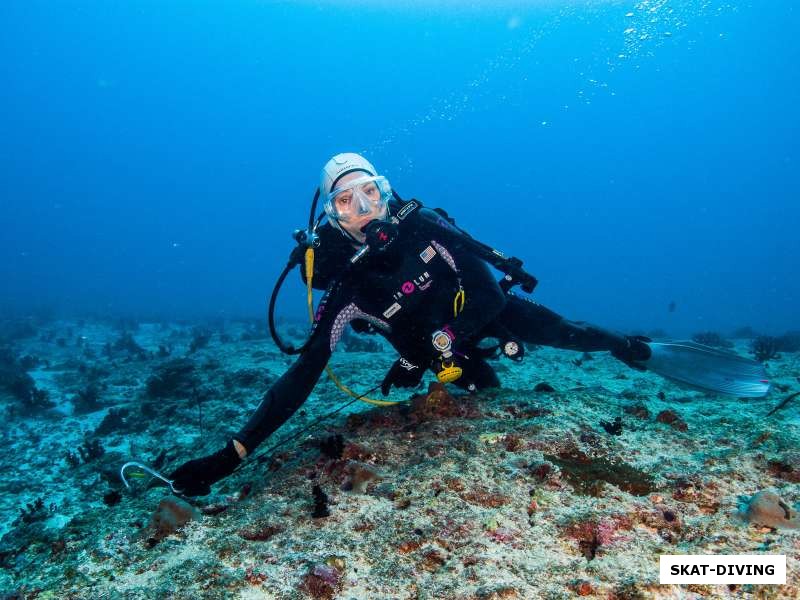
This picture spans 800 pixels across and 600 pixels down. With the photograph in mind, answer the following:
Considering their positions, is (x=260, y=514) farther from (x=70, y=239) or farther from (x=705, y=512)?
(x=70, y=239)

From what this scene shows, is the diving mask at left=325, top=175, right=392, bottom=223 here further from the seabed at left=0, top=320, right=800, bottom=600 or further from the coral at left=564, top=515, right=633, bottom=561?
the coral at left=564, top=515, right=633, bottom=561

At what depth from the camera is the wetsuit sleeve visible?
339 cm

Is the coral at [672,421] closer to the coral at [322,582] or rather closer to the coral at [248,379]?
the coral at [322,582]

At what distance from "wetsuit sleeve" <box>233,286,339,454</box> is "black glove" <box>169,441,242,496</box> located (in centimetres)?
20

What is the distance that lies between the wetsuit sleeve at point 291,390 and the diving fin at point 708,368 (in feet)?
15.0

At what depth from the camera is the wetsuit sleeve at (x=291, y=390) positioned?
11.1 ft

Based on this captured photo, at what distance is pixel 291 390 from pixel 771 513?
3.40 m

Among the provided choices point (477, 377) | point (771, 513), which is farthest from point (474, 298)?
point (771, 513)

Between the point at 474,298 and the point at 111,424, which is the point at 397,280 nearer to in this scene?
the point at 474,298

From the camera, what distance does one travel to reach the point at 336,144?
160 meters

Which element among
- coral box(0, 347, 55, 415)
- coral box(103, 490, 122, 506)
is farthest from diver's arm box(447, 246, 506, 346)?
coral box(0, 347, 55, 415)

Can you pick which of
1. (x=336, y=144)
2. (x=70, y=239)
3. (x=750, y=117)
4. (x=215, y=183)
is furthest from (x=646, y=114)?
(x=70, y=239)

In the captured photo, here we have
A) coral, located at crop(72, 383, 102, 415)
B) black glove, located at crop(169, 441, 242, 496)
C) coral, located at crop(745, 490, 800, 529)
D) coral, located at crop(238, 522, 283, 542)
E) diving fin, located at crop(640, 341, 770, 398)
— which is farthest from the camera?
coral, located at crop(72, 383, 102, 415)

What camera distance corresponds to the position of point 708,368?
536 centimetres
